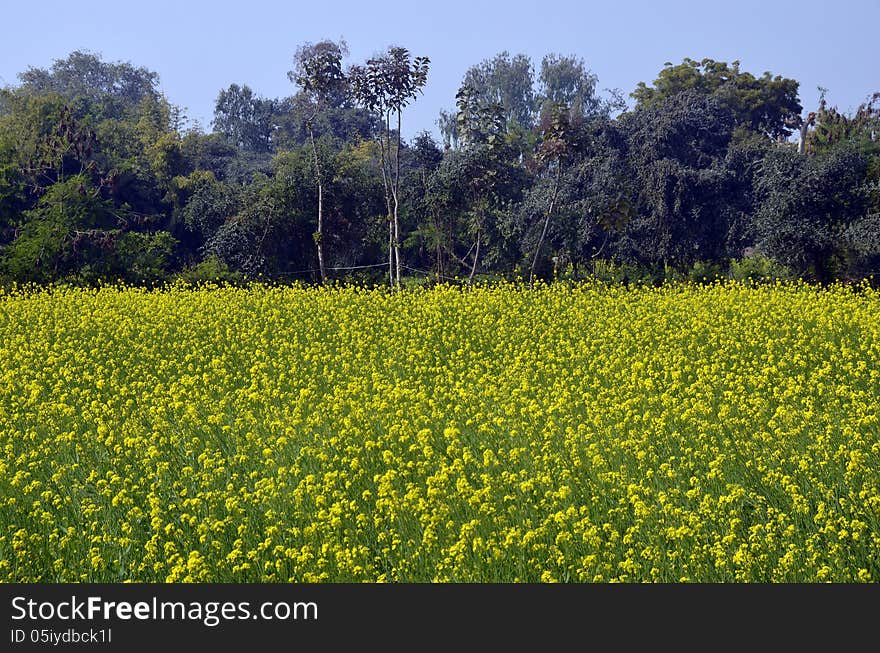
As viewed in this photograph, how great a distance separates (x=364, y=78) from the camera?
86.0 ft

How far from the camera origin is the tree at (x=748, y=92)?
3841 cm

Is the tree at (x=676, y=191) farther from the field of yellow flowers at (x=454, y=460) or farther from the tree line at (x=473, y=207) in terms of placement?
the field of yellow flowers at (x=454, y=460)

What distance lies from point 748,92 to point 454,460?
35695mm

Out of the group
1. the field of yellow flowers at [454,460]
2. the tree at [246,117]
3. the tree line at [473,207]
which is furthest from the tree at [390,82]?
the tree at [246,117]

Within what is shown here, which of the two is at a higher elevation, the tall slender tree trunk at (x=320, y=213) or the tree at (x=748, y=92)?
the tree at (x=748, y=92)

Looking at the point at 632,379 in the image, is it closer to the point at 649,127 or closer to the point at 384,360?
the point at 384,360

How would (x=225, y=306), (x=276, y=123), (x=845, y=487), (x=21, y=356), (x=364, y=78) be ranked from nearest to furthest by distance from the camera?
(x=845, y=487) → (x=21, y=356) → (x=225, y=306) → (x=364, y=78) → (x=276, y=123)

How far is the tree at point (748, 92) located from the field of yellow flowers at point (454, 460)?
2691 centimetres

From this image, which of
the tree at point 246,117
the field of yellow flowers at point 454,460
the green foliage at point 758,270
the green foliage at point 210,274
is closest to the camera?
the field of yellow flowers at point 454,460

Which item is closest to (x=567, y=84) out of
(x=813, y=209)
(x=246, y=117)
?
(x=246, y=117)

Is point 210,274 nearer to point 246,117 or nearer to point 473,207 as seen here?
point 473,207

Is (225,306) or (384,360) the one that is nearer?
(384,360)

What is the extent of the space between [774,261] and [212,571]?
21.3 meters

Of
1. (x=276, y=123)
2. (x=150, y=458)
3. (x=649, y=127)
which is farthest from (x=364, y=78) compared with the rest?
(x=276, y=123)
